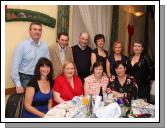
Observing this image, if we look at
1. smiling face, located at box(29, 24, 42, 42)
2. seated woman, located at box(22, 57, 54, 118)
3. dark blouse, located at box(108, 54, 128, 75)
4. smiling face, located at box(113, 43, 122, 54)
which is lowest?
seated woman, located at box(22, 57, 54, 118)

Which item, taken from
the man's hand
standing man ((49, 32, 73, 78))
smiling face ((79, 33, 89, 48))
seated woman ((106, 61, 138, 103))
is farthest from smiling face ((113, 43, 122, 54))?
the man's hand

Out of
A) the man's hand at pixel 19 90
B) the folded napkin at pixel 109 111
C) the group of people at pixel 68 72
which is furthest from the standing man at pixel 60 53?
the folded napkin at pixel 109 111

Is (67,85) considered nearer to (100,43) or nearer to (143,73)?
(100,43)

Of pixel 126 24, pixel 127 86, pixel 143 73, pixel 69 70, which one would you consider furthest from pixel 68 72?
pixel 126 24

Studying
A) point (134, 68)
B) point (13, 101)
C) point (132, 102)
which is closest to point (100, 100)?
point (132, 102)

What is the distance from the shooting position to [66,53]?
2527 mm

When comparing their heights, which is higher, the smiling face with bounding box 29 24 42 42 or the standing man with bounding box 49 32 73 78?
the smiling face with bounding box 29 24 42 42

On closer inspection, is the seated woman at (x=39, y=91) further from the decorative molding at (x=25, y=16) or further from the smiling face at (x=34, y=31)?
the decorative molding at (x=25, y=16)

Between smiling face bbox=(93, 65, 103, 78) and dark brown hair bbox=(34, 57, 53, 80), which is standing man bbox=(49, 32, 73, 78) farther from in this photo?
smiling face bbox=(93, 65, 103, 78)

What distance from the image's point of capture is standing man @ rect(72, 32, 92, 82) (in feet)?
8.18

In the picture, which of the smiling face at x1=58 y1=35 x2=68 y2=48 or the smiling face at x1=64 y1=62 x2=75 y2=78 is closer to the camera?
the smiling face at x1=64 y1=62 x2=75 y2=78

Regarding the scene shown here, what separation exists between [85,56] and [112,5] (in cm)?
41

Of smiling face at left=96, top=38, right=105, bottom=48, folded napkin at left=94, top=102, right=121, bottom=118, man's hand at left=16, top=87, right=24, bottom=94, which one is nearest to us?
folded napkin at left=94, top=102, right=121, bottom=118

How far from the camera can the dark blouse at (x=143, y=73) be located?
2.39 meters
